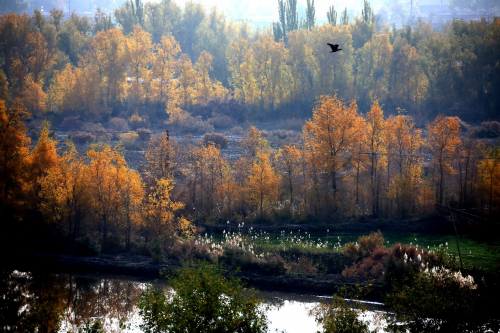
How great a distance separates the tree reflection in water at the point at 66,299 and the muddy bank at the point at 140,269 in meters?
0.84

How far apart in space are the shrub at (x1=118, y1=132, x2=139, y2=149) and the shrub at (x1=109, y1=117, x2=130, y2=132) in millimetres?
5027

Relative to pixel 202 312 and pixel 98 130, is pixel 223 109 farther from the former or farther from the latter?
pixel 202 312

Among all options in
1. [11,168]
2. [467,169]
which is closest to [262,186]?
[467,169]

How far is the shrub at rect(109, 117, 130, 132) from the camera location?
216 feet

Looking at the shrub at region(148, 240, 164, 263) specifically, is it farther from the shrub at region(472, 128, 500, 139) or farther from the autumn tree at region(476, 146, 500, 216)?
the shrub at region(472, 128, 500, 139)

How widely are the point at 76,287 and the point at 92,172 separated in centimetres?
757

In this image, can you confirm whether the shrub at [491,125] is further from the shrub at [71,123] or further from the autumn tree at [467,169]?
the shrub at [71,123]

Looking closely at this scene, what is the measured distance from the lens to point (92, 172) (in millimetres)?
31562

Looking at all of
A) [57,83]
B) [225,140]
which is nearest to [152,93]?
[57,83]

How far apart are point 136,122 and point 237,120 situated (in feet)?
45.4

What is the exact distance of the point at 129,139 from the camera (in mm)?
59344

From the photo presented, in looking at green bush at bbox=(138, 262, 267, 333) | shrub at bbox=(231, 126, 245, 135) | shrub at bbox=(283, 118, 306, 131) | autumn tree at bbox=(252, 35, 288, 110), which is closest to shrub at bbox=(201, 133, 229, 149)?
shrub at bbox=(231, 126, 245, 135)

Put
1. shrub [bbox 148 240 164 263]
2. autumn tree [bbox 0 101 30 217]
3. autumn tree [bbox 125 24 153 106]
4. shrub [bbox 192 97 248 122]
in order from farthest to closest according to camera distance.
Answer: autumn tree [bbox 125 24 153 106]
shrub [bbox 192 97 248 122]
autumn tree [bbox 0 101 30 217]
shrub [bbox 148 240 164 263]

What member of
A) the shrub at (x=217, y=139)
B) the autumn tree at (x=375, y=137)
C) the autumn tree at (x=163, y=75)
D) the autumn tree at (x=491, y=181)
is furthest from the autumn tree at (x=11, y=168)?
the autumn tree at (x=163, y=75)
